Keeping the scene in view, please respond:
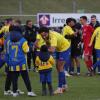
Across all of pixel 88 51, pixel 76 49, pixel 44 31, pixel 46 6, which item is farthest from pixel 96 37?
pixel 46 6

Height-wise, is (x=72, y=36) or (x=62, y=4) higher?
(x=62, y=4)

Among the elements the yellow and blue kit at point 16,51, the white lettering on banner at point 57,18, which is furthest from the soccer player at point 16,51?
the white lettering on banner at point 57,18

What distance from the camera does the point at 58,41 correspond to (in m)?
13.8

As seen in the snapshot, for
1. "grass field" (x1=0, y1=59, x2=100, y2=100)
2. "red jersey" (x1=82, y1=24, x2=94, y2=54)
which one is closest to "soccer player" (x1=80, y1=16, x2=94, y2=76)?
"red jersey" (x1=82, y1=24, x2=94, y2=54)

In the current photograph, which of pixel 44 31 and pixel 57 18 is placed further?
pixel 57 18

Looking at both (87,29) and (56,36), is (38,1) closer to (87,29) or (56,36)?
(87,29)

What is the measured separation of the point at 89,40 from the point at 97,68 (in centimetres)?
179

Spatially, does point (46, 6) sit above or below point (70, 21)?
above

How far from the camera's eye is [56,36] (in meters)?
13.6

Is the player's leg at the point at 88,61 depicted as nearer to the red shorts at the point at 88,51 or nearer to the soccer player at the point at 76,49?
the red shorts at the point at 88,51

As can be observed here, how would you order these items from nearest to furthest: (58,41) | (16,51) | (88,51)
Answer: (16,51) → (58,41) → (88,51)

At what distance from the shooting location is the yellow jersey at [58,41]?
1327cm

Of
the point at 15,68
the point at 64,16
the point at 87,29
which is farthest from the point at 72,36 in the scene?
the point at 64,16

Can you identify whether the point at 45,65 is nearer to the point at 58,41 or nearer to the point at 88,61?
the point at 58,41
